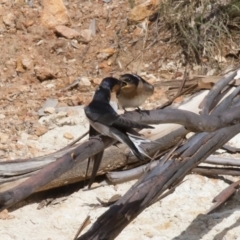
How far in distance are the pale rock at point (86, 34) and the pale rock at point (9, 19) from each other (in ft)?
1.28

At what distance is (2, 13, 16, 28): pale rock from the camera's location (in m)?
4.14

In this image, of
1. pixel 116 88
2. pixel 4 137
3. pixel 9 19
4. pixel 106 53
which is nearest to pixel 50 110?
pixel 4 137

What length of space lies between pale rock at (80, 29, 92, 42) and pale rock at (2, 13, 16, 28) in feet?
1.28

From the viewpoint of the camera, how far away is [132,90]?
207cm

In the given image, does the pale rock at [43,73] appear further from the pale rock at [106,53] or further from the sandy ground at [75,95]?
the pale rock at [106,53]

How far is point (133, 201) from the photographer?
2.18 m

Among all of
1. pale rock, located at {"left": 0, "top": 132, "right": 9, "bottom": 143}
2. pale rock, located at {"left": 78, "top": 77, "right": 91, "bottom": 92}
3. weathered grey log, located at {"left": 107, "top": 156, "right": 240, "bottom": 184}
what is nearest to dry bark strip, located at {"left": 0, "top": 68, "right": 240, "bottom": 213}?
weathered grey log, located at {"left": 107, "top": 156, "right": 240, "bottom": 184}

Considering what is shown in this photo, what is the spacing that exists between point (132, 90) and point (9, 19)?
224cm

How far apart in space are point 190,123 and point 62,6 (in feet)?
8.46

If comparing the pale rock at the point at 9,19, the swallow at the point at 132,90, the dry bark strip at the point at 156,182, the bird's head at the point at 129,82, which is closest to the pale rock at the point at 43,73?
the pale rock at the point at 9,19

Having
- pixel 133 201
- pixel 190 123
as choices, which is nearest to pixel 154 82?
pixel 133 201

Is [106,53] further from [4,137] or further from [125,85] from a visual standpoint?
[125,85]

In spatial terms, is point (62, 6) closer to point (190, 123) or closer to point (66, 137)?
point (66, 137)

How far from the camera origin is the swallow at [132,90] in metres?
1.99
